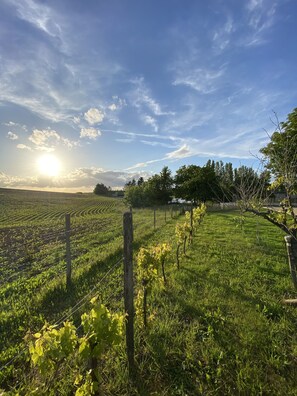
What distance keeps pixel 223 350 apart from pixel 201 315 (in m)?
0.91

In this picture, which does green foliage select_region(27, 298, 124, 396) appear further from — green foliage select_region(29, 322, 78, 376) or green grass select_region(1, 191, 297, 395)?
green grass select_region(1, 191, 297, 395)

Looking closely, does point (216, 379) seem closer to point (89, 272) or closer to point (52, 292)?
point (52, 292)

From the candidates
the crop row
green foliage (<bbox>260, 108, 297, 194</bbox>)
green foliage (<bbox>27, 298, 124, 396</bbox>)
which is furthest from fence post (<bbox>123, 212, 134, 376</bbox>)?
the crop row

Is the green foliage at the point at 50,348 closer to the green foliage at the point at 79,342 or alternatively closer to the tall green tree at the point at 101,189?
the green foliage at the point at 79,342

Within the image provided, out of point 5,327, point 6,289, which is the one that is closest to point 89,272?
point 6,289

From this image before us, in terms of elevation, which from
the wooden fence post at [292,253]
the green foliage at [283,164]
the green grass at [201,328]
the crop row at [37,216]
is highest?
the green foliage at [283,164]

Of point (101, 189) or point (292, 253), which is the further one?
point (101, 189)

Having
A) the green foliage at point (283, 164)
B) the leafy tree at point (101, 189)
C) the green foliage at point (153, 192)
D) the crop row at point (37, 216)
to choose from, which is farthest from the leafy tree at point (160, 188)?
the leafy tree at point (101, 189)

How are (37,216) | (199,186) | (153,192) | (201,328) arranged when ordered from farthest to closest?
(153,192), (199,186), (37,216), (201,328)

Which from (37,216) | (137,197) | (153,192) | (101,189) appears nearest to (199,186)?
(153,192)

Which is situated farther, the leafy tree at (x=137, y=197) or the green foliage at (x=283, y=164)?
the leafy tree at (x=137, y=197)

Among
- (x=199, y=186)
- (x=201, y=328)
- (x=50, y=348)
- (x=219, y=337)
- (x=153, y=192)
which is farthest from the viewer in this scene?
(x=153, y=192)

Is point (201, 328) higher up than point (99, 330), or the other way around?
point (99, 330)

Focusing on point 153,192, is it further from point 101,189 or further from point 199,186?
point 101,189
